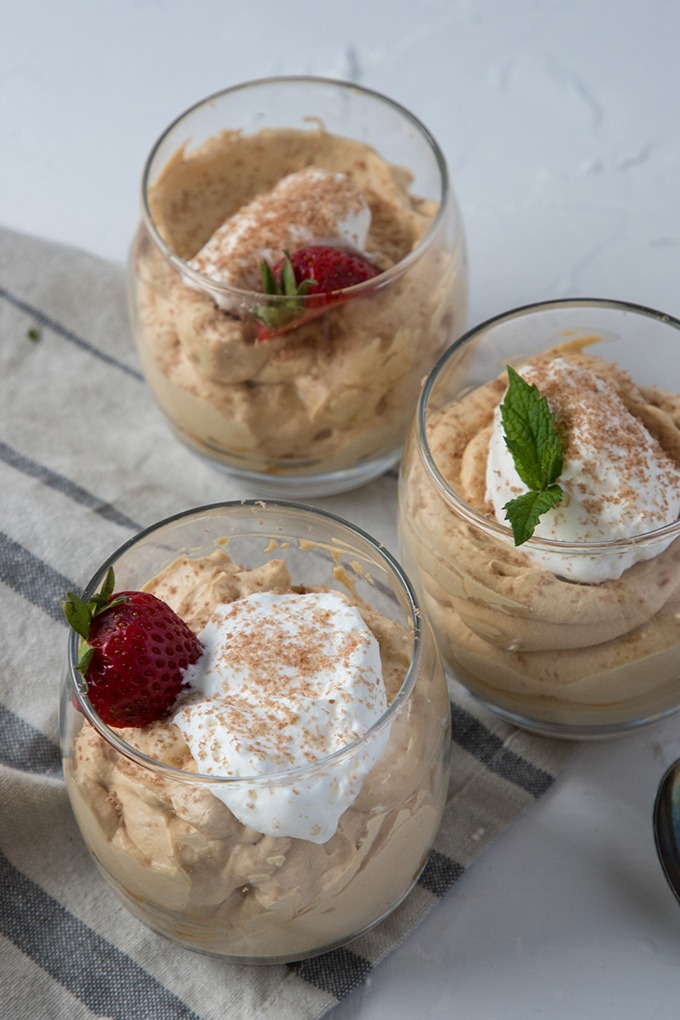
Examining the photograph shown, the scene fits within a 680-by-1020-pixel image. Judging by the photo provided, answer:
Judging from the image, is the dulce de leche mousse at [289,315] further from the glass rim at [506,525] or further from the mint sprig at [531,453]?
the mint sprig at [531,453]

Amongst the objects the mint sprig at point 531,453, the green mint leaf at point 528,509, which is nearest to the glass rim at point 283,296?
the mint sprig at point 531,453

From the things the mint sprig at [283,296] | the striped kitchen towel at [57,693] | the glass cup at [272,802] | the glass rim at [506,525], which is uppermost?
the glass rim at [506,525]

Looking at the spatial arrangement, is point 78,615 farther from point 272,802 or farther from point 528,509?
point 528,509

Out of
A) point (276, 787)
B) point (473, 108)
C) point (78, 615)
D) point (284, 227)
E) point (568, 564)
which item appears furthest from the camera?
point (473, 108)

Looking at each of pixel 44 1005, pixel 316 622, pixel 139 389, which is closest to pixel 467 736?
pixel 316 622

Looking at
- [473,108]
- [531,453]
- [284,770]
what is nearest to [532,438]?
[531,453]

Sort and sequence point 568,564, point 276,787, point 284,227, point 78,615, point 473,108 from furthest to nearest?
point 473,108
point 284,227
point 568,564
point 78,615
point 276,787

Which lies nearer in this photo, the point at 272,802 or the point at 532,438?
the point at 272,802
